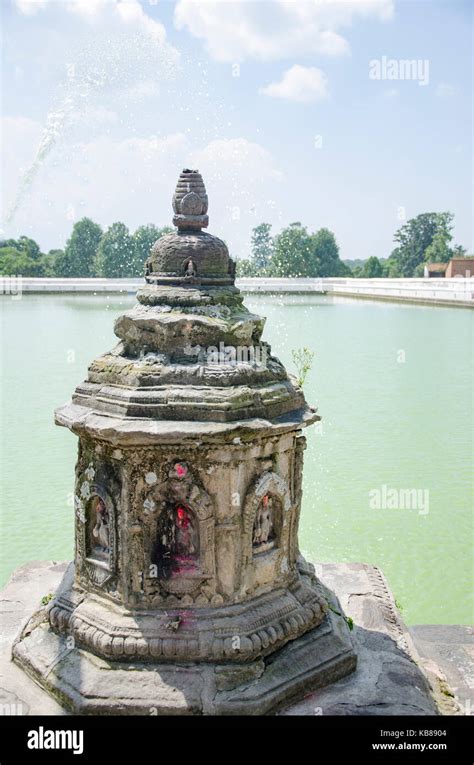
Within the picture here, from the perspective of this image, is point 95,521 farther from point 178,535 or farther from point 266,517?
point 266,517

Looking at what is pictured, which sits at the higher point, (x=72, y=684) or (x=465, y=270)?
(x=465, y=270)

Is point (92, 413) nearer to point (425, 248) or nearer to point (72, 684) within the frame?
point (72, 684)

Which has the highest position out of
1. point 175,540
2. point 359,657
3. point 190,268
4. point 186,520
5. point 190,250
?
point 190,250

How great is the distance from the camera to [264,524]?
20.4ft

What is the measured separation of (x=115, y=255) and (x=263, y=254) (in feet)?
38.0

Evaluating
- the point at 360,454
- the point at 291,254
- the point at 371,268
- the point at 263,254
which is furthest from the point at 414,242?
the point at 360,454

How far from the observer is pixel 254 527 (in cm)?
613

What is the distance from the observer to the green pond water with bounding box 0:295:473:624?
32.1ft

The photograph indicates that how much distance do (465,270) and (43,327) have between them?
2705 centimetres

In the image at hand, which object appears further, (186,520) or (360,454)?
(360,454)

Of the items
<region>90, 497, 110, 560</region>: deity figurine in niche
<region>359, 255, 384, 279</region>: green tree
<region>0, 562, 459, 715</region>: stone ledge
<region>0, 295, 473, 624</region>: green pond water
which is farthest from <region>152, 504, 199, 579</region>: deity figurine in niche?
<region>359, 255, 384, 279</region>: green tree

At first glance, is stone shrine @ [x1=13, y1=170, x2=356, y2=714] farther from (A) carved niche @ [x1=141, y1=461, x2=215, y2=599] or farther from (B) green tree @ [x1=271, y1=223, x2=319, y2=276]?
(B) green tree @ [x1=271, y1=223, x2=319, y2=276]

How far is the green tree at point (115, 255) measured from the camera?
32.2 metres

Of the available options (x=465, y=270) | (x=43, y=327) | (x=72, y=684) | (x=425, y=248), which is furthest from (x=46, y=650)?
(x=425, y=248)
